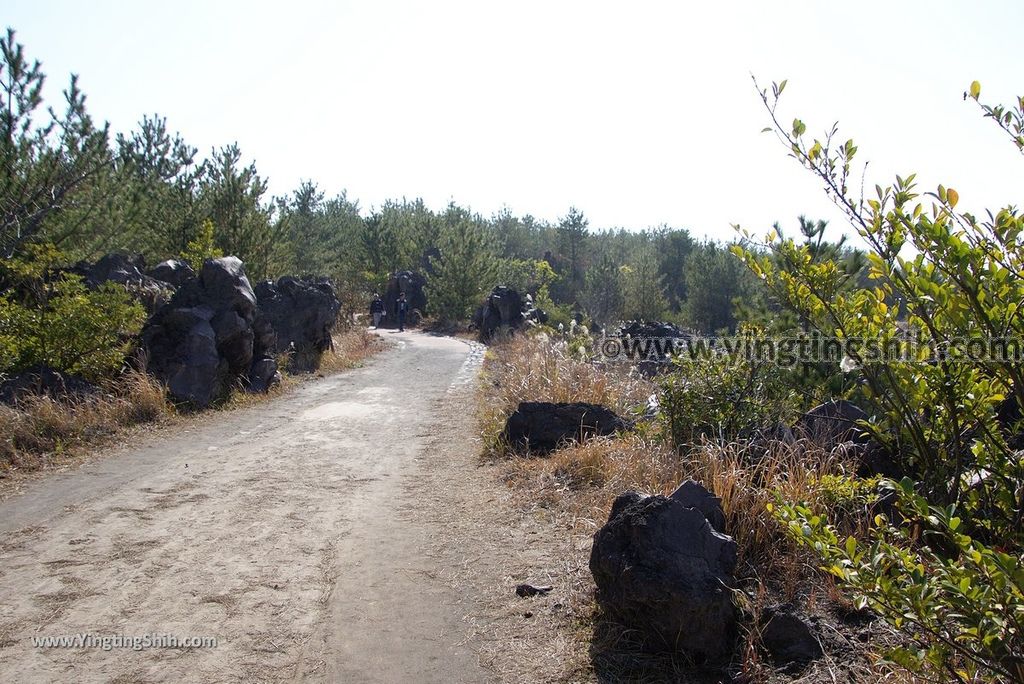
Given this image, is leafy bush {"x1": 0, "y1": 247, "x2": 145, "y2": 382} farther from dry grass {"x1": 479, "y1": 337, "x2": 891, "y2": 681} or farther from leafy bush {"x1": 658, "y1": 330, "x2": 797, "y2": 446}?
leafy bush {"x1": 658, "y1": 330, "x2": 797, "y2": 446}

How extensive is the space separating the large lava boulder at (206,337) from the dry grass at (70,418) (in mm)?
525

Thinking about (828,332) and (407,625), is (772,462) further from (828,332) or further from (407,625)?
(407,625)

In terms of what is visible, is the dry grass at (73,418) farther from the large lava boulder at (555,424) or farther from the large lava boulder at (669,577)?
the large lava boulder at (669,577)

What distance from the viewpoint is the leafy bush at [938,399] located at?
1905 millimetres

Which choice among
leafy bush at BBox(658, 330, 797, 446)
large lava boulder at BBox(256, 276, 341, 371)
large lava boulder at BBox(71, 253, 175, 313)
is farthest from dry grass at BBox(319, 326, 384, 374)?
leafy bush at BBox(658, 330, 797, 446)

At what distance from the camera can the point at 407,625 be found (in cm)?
397

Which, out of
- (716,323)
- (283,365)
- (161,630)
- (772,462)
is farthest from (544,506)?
(716,323)

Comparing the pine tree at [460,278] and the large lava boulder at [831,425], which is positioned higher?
the pine tree at [460,278]

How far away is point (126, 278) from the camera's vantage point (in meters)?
11.9

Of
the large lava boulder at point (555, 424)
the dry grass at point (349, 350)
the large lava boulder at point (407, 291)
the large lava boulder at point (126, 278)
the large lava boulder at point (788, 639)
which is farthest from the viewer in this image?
the large lava boulder at point (407, 291)

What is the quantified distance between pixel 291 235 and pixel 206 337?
69.3 feet

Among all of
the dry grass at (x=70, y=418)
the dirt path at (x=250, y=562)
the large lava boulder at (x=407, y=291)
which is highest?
the large lava boulder at (x=407, y=291)

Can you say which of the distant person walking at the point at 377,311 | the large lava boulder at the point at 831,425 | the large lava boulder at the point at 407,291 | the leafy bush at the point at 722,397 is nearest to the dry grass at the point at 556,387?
the leafy bush at the point at 722,397

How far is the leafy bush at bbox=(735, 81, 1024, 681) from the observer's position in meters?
1.91
